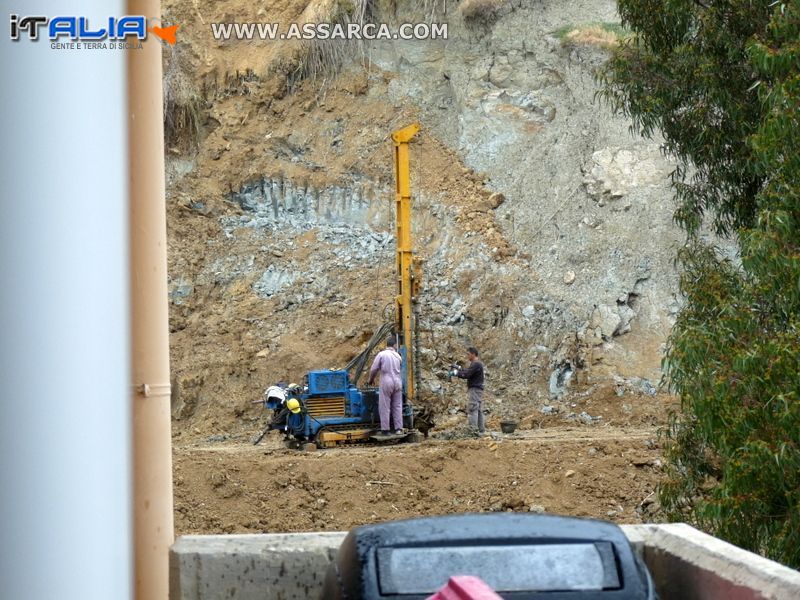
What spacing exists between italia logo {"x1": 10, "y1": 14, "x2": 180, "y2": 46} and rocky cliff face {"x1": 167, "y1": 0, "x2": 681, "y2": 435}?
1801 cm

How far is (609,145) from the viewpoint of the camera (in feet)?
84.4

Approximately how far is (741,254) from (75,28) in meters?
7.30

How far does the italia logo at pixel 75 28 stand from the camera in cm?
374

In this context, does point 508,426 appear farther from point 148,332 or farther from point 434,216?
point 148,332

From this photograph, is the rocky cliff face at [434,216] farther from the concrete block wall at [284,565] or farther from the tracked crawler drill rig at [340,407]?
the concrete block wall at [284,565]

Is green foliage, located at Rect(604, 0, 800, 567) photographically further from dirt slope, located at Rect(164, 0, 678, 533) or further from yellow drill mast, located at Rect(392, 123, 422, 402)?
yellow drill mast, located at Rect(392, 123, 422, 402)

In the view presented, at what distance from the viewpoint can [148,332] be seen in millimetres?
4703

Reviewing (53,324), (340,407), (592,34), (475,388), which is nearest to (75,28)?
(53,324)

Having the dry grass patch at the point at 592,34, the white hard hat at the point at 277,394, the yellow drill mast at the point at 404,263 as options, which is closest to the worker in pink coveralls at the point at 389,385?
the yellow drill mast at the point at 404,263

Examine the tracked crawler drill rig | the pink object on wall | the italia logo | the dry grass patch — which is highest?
the dry grass patch

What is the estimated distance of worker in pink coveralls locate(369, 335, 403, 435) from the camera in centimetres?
1794

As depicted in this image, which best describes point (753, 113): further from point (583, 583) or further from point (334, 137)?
point (334, 137)

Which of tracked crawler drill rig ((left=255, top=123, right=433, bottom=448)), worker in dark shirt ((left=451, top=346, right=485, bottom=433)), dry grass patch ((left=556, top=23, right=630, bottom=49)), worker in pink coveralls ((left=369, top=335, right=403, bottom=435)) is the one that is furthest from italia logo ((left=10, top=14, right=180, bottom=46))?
dry grass patch ((left=556, top=23, right=630, bottom=49))

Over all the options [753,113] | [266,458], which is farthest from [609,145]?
[753,113]
